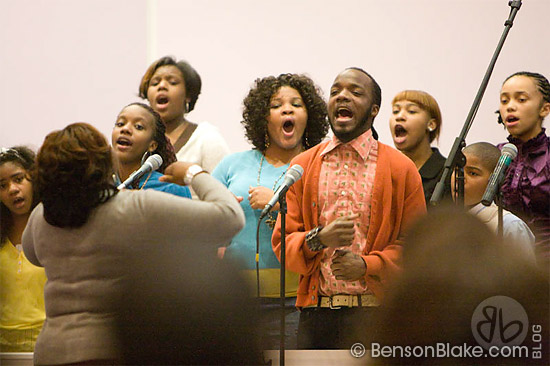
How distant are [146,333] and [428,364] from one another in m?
0.60

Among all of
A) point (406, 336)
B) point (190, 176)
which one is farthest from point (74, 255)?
point (406, 336)

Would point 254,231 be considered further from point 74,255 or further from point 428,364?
point 428,364

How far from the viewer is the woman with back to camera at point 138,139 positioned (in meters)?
2.92

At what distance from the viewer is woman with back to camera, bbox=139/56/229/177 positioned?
3250 mm

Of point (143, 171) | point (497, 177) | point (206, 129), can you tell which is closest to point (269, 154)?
point (206, 129)

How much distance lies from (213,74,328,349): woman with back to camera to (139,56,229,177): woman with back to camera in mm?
169

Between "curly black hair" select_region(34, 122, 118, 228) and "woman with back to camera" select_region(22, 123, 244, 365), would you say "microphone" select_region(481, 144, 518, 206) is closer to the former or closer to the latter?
"woman with back to camera" select_region(22, 123, 244, 365)

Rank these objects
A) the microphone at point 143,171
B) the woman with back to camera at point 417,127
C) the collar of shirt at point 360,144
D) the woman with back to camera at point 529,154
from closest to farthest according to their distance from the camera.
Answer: the microphone at point 143,171, the collar of shirt at point 360,144, the woman with back to camera at point 529,154, the woman with back to camera at point 417,127

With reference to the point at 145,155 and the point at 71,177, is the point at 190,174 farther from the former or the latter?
the point at 145,155

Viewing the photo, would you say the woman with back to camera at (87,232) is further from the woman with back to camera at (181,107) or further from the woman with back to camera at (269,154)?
the woman with back to camera at (181,107)

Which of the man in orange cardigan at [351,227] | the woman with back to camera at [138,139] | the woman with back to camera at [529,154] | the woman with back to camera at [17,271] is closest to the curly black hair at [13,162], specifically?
the woman with back to camera at [17,271]

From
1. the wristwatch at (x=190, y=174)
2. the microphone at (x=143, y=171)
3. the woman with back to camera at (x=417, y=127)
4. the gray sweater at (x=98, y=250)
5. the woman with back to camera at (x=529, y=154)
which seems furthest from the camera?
the woman with back to camera at (x=417, y=127)

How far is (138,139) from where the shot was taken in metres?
2.97

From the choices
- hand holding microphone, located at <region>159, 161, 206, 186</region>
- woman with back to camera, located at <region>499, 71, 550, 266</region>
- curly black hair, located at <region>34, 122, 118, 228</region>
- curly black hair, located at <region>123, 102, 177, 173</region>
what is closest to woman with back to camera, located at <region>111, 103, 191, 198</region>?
curly black hair, located at <region>123, 102, 177, 173</region>
